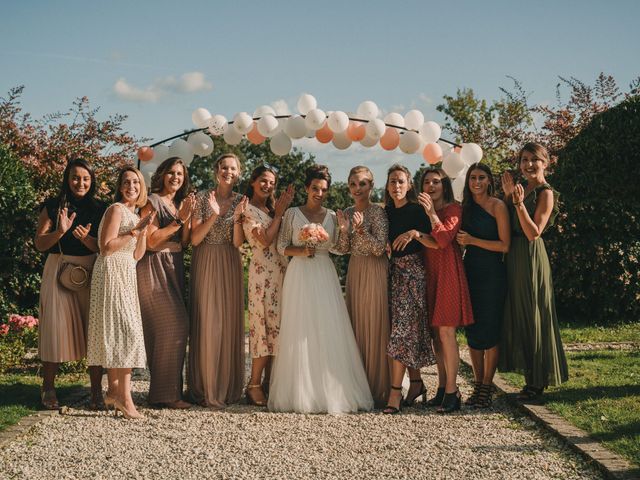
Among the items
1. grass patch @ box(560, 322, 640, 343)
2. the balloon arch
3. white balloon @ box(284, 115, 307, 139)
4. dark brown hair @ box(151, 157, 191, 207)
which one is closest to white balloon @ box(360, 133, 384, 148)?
the balloon arch

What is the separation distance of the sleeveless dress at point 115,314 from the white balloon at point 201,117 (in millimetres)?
2671

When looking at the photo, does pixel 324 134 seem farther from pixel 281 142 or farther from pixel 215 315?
pixel 215 315

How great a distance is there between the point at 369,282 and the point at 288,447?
6.15 feet

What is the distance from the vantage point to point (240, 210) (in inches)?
241

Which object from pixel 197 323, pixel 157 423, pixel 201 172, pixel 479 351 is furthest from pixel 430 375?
pixel 201 172

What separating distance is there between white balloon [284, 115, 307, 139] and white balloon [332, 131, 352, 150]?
0.40 meters

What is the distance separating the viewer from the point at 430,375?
7898 mm

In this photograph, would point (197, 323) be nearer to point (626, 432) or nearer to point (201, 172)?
point (626, 432)

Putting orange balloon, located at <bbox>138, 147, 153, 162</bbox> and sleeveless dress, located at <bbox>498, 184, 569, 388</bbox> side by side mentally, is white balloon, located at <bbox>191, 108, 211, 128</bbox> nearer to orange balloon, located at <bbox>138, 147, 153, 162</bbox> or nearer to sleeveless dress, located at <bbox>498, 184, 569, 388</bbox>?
orange balloon, located at <bbox>138, 147, 153, 162</bbox>

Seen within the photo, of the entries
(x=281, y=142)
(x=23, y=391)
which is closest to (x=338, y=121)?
(x=281, y=142)

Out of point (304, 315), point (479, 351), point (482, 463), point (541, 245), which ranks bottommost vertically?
point (482, 463)

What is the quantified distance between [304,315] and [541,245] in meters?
2.26

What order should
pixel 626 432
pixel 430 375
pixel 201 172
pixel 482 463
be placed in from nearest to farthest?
pixel 482 463, pixel 626 432, pixel 430 375, pixel 201 172

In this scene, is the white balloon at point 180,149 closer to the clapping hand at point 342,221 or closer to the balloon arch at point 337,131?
the balloon arch at point 337,131
